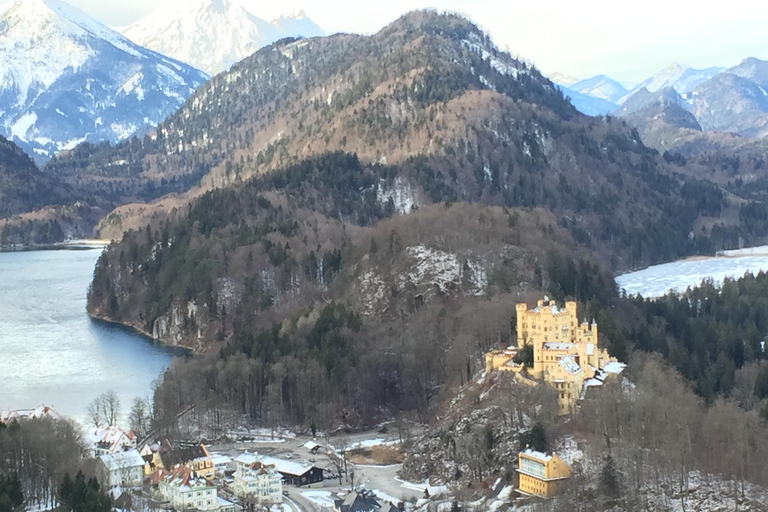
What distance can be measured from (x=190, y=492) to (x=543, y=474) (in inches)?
786

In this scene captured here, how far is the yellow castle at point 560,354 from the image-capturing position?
75250mm

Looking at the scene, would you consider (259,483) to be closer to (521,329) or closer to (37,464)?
(37,464)

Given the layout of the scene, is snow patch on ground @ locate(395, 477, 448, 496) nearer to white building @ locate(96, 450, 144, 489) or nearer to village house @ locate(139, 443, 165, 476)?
village house @ locate(139, 443, 165, 476)

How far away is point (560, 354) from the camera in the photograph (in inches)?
3009

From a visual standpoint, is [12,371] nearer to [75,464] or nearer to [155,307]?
[155,307]

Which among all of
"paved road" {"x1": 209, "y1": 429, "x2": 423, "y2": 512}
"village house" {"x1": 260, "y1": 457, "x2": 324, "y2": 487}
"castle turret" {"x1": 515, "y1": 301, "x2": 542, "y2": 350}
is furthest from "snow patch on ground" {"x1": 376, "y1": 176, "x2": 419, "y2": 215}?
"village house" {"x1": 260, "y1": 457, "x2": 324, "y2": 487}

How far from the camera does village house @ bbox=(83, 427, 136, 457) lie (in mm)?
78938

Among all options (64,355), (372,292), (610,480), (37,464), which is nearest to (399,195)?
(372,292)

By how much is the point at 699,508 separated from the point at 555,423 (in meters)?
12.4

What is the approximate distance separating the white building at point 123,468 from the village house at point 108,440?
1622 millimetres

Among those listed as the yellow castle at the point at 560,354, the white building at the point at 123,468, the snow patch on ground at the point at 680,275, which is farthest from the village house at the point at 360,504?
the snow patch on ground at the point at 680,275

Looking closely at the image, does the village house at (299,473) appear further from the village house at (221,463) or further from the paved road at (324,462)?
the village house at (221,463)

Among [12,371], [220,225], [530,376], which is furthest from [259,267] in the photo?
[530,376]

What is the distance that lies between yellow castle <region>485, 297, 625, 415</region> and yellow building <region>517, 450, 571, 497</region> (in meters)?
6.85
